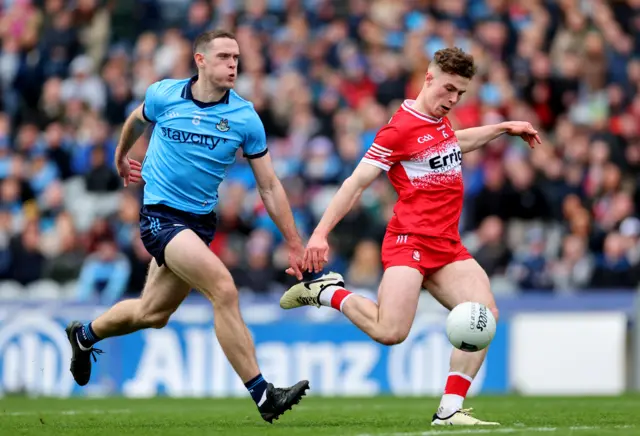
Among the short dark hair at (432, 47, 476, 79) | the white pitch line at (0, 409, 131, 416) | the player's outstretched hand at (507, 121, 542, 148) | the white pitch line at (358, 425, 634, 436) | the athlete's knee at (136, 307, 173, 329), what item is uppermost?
the short dark hair at (432, 47, 476, 79)

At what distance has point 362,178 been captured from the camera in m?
10.2

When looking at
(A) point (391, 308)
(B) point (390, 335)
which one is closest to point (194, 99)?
(A) point (391, 308)

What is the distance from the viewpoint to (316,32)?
2267cm

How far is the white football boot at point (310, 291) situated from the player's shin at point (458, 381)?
1220mm

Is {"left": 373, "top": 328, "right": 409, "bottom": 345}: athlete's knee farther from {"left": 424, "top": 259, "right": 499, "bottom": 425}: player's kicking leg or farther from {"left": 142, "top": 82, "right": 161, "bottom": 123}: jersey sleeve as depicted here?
{"left": 142, "top": 82, "right": 161, "bottom": 123}: jersey sleeve

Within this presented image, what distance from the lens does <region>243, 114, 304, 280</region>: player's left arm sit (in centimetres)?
1023

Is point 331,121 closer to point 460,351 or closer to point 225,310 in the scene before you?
point 460,351

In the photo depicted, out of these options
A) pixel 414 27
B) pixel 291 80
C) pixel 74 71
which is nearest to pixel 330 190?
pixel 291 80

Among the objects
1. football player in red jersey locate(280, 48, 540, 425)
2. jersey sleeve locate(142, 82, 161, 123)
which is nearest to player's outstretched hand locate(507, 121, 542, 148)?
football player in red jersey locate(280, 48, 540, 425)

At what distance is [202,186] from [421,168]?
168 centimetres

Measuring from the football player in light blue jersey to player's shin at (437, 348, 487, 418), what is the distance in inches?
44.4

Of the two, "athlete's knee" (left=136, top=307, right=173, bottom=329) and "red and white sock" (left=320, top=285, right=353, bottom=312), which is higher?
"red and white sock" (left=320, top=285, right=353, bottom=312)

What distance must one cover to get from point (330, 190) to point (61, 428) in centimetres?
1001

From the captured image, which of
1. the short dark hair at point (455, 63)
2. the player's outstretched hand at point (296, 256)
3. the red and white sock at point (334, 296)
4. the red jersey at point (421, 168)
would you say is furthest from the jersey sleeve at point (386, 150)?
the red and white sock at point (334, 296)
